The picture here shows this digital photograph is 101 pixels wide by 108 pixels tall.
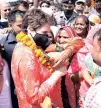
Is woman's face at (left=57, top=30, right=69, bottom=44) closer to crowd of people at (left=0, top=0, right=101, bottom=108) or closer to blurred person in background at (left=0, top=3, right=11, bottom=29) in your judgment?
crowd of people at (left=0, top=0, right=101, bottom=108)

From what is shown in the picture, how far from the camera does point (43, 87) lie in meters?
3.29

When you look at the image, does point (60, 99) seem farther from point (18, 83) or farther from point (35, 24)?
point (35, 24)

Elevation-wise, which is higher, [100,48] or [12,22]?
[100,48]

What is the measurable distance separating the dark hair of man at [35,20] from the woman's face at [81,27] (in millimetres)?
1689

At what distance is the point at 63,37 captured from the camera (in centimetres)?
442

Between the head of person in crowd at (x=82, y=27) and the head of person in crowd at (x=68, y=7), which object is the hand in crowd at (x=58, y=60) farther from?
the head of person in crowd at (x=68, y=7)

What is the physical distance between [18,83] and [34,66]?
0.26 metres

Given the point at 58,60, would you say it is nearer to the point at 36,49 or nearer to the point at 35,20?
the point at 36,49

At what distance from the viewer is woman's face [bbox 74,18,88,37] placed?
5.10 m

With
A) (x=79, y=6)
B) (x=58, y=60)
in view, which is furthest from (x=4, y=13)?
(x=79, y=6)

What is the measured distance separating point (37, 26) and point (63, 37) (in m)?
1.10

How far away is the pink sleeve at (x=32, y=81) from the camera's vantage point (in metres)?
3.24

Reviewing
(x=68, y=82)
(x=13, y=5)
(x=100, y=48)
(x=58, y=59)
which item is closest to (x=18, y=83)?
(x=58, y=59)

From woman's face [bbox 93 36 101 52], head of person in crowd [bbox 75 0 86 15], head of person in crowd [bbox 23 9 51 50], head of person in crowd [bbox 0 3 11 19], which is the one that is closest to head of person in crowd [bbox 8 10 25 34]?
head of person in crowd [bbox 23 9 51 50]
